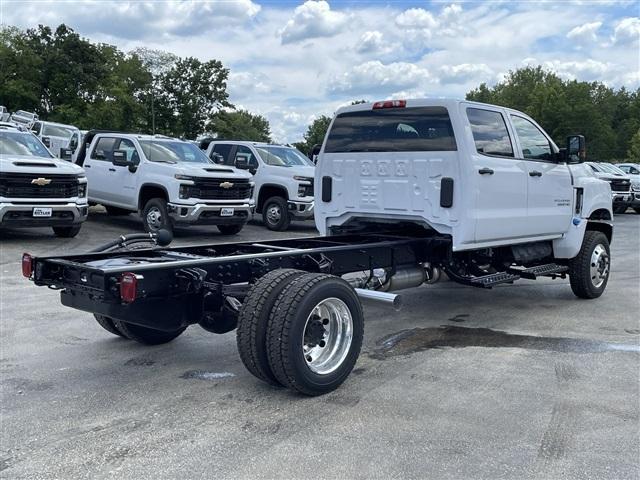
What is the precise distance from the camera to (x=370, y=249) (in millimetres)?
6016

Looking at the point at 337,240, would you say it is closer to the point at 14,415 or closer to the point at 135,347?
the point at 135,347

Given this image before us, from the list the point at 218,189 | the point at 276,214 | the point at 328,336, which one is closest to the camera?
the point at 328,336

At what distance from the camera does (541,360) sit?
18.6 ft

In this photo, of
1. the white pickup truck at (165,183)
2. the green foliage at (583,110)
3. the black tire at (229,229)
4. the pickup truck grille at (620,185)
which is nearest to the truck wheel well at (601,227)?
the white pickup truck at (165,183)

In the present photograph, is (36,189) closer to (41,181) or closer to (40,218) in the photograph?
(41,181)

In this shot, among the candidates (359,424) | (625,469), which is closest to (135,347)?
(359,424)

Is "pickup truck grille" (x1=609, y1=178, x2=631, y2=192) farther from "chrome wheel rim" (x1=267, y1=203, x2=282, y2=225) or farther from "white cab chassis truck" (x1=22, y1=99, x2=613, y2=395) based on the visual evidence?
"white cab chassis truck" (x1=22, y1=99, x2=613, y2=395)

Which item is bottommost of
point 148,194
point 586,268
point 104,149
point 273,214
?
point 586,268

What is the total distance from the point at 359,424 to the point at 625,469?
5.00 feet

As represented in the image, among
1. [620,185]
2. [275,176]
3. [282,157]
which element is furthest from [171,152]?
[620,185]

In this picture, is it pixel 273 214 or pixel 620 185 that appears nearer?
pixel 273 214

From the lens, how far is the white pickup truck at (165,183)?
13008mm

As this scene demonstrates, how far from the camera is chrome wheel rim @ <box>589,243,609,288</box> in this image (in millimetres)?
8234

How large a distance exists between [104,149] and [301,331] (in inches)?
466
